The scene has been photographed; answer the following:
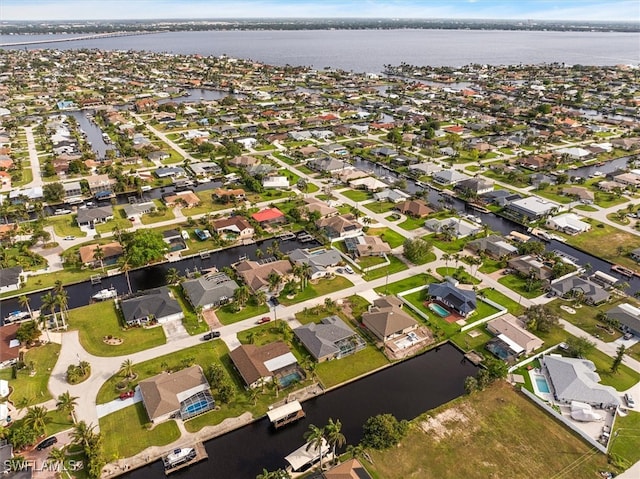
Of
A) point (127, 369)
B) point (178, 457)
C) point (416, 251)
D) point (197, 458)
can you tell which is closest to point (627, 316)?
point (416, 251)

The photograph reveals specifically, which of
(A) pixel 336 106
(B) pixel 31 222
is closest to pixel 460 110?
(A) pixel 336 106

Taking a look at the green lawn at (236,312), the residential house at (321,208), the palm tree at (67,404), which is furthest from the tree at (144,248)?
the residential house at (321,208)

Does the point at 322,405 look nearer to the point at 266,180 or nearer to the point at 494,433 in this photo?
→ the point at 494,433

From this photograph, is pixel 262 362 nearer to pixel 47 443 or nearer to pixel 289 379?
pixel 289 379

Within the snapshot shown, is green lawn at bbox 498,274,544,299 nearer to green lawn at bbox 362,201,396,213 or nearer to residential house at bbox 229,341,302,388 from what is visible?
green lawn at bbox 362,201,396,213

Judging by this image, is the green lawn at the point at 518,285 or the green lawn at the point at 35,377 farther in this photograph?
the green lawn at the point at 518,285

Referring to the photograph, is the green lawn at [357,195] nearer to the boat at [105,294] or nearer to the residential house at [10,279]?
the boat at [105,294]

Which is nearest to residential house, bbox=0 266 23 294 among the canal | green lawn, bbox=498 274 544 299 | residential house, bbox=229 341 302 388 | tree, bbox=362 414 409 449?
residential house, bbox=229 341 302 388
